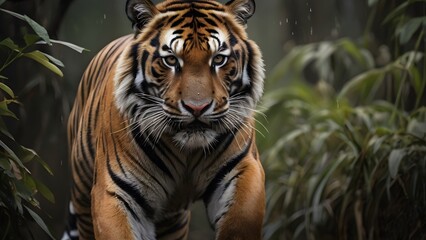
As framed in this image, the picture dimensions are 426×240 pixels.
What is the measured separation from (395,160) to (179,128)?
68.2 inches

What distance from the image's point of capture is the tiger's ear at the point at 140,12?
12.1ft

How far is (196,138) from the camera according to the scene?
360 cm

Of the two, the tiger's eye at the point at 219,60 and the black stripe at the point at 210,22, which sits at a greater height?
the black stripe at the point at 210,22

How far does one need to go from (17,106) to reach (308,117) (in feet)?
6.11

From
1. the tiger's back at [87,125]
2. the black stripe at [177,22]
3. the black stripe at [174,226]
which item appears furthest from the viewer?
the black stripe at [174,226]

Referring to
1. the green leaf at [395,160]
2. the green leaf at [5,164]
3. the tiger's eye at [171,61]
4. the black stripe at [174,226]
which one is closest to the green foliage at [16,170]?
the green leaf at [5,164]

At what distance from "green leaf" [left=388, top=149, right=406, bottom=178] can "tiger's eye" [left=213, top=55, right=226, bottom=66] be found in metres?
1.59

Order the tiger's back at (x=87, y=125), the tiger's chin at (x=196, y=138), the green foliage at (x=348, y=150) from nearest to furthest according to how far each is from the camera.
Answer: the tiger's chin at (x=196, y=138) → the tiger's back at (x=87, y=125) → the green foliage at (x=348, y=150)

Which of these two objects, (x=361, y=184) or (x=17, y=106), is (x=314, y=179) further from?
(x=17, y=106)

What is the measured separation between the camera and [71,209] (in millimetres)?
4770

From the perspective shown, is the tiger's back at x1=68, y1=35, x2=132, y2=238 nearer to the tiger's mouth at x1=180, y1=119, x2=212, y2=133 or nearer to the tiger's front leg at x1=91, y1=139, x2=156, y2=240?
the tiger's front leg at x1=91, y1=139, x2=156, y2=240

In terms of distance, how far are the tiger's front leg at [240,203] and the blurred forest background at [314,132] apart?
2.16 feet

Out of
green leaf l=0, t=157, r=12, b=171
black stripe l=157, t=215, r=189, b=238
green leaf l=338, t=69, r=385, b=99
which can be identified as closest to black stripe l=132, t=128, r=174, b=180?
green leaf l=0, t=157, r=12, b=171

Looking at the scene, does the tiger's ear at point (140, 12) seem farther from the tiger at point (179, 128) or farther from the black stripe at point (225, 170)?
the black stripe at point (225, 170)
